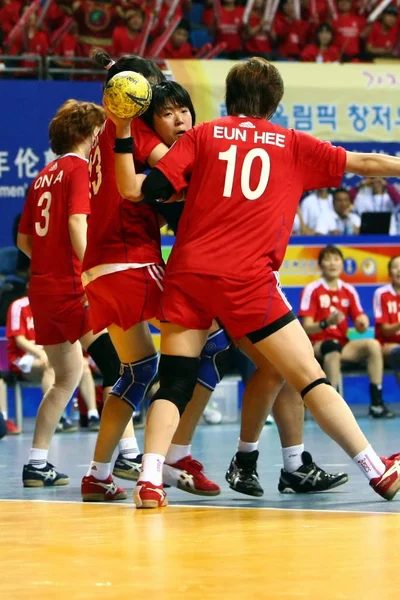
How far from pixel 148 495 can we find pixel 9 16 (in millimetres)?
10583

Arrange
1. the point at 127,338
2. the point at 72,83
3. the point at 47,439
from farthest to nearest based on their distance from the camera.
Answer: the point at 72,83, the point at 47,439, the point at 127,338

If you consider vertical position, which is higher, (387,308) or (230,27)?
(230,27)

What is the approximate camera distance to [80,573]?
11.0ft

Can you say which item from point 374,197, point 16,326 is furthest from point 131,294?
point 374,197

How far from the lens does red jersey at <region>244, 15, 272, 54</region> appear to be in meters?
15.2

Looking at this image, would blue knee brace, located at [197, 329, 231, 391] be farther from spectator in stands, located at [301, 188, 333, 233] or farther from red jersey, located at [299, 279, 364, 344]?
spectator in stands, located at [301, 188, 333, 233]

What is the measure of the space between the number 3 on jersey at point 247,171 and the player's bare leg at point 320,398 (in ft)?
1.77

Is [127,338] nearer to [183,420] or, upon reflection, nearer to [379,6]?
[183,420]

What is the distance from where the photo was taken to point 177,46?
14586mm

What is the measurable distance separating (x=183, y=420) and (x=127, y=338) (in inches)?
20.1

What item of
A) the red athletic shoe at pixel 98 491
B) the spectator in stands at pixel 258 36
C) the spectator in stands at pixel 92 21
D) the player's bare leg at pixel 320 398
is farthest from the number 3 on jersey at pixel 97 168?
the spectator in stands at pixel 258 36

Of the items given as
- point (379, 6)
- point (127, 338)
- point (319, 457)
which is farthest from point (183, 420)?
point (379, 6)

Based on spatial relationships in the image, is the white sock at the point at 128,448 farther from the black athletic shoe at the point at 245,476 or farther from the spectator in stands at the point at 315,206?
the spectator in stands at the point at 315,206

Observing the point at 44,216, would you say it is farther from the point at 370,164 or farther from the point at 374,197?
the point at 374,197
